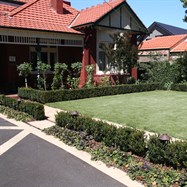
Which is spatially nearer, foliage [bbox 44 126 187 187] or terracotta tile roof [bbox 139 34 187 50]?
foliage [bbox 44 126 187 187]

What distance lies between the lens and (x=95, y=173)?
472 cm

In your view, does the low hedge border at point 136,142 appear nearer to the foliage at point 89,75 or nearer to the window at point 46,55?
the foliage at point 89,75

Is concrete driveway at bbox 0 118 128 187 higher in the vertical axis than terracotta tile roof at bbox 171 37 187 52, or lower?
lower

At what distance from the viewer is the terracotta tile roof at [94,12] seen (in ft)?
54.8

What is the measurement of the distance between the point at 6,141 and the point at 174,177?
Result: 4.21 meters

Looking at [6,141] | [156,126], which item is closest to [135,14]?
[156,126]

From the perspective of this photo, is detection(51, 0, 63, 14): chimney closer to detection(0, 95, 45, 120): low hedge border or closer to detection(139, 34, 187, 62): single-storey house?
detection(0, 95, 45, 120): low hedge border

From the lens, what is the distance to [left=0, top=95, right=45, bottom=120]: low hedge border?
8.66 metres

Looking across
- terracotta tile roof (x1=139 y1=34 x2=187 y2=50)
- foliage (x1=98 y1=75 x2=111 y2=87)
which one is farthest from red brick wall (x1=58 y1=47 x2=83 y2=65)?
terracotta tile roof (x1=139 y1=34 x2=187 y2=50)

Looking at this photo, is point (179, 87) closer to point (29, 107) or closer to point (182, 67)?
point (182, 67)

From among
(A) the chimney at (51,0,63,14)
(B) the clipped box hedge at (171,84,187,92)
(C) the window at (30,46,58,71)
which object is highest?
(A) the chimney at (51,0,63,14)

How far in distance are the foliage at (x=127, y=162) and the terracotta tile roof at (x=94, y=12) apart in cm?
1102

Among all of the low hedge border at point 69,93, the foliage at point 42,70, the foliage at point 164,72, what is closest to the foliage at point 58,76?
the foliage at point 42,70

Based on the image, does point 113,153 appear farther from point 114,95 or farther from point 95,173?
point 114,95
